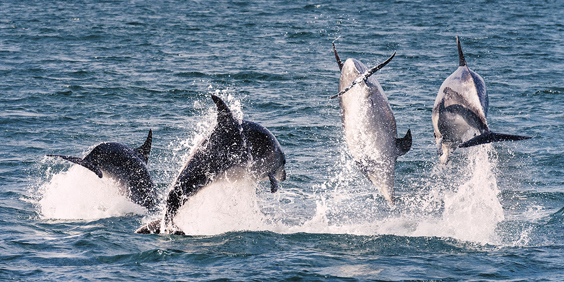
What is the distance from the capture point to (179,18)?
38938 millimetres

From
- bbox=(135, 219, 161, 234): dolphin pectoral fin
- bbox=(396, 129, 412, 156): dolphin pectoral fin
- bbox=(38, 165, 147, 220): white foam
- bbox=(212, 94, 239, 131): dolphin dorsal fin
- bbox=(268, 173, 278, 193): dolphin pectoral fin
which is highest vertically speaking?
bbox=(212, 94, 239, 131): dolphin dorsal fin

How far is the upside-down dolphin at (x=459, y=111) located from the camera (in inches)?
411

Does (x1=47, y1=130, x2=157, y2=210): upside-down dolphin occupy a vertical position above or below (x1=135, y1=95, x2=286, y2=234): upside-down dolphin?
below

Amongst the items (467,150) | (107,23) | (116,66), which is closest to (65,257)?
(467,150)

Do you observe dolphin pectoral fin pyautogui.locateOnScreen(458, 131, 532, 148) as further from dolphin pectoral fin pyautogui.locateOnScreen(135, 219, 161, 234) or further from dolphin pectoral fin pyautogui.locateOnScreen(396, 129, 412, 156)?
dolphin pectoral fin pyautogui.locateOnScreen(135, 219, 161, 234)

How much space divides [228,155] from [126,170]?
3024mm

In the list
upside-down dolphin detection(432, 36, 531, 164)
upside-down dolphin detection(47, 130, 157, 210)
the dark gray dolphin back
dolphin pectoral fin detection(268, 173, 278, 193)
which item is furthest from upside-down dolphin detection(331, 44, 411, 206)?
upside-down dolphin detection(47, 130, 157, 210)

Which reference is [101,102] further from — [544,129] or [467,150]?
[544,129]

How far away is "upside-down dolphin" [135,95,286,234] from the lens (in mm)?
11000

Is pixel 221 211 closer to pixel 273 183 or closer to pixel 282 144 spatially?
pixel 273 183

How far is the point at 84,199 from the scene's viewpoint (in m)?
13.2

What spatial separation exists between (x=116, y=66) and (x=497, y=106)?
15024 millimetres

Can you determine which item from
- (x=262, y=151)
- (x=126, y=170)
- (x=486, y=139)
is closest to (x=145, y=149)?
(x=126, y=170)

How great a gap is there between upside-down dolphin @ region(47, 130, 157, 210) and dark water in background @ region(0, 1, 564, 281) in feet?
0.92
